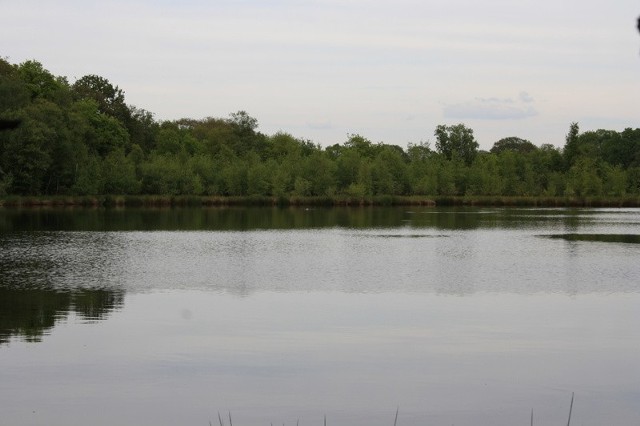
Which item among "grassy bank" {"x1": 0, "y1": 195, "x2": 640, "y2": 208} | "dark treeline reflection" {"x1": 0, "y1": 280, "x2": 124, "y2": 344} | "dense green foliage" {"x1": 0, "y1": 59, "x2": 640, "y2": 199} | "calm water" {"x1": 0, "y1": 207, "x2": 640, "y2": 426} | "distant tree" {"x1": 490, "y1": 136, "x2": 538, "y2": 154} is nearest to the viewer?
"calm water" {"x1": 0, "y1": 207, "x2": 640, "y2": 426}

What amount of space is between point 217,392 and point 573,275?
17.0 m

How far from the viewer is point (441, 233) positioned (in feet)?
150

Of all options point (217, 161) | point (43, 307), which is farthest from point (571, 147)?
point (43, 307)

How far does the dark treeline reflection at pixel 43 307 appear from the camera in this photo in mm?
16500

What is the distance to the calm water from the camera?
11.8 metres

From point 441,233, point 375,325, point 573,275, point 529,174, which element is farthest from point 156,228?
point 529,174

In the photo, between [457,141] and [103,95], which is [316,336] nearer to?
[103,95]

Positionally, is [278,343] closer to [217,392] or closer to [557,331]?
[217,392]

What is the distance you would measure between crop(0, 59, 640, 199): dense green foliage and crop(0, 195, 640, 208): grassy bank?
0.89m

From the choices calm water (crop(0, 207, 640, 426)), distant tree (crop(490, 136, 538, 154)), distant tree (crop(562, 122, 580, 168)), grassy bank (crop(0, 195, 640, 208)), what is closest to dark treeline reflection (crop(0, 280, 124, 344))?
calm water (crop(0, 207, 640, 426))

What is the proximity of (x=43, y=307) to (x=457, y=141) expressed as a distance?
344ft

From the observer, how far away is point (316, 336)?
16.5 metres

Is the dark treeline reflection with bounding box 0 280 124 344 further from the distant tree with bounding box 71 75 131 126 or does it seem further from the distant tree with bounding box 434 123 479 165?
the distant tree with bounding box 434 123 479 165

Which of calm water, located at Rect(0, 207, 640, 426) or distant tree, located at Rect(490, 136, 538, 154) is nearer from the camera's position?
calm water, located at Rect(0, 207, 640, 426)
